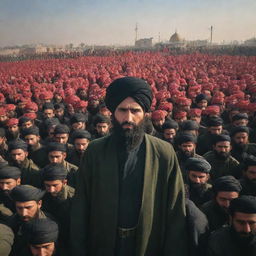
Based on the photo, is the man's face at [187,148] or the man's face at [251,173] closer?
the man's face at [251,173]

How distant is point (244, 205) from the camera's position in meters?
3.03

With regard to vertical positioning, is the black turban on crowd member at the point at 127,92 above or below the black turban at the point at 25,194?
above

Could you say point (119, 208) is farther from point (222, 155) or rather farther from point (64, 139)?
point (64, 139)

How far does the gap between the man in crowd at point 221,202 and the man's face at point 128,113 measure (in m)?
2.03

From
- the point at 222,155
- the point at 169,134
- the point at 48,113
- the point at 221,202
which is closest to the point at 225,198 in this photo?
the point at 221,202

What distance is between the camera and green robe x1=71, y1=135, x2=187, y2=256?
208 centimetres

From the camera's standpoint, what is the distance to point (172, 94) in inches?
464

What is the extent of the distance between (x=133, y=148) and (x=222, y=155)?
3512 mm

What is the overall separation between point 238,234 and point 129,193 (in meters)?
1.48

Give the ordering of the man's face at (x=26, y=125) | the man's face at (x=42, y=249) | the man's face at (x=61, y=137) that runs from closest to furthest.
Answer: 1. the man's face at (x=42, y=249)
2. the man's face at (x=61, y=137)
3. the man's face at (x=26, y=125)

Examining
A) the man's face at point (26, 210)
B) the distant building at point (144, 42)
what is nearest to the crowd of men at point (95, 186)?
the man's face at point (26, 210)

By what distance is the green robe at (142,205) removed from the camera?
208 cm

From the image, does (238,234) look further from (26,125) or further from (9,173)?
(26,125)

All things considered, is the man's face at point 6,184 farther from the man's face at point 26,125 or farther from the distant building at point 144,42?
the distant building at point 144,42
